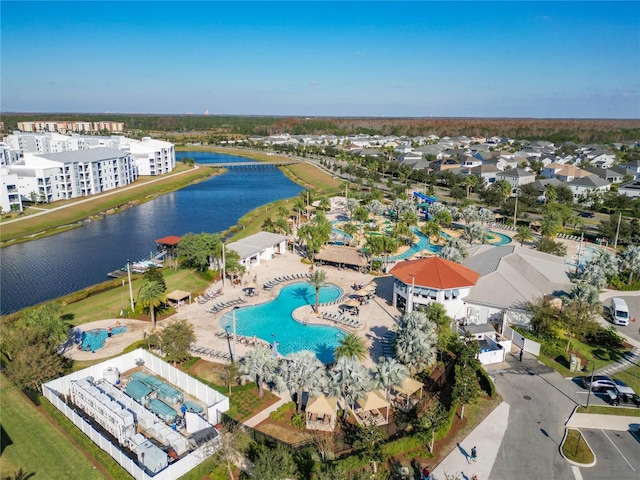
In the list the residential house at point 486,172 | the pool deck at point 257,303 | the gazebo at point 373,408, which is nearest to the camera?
the gazebo at point 373,408

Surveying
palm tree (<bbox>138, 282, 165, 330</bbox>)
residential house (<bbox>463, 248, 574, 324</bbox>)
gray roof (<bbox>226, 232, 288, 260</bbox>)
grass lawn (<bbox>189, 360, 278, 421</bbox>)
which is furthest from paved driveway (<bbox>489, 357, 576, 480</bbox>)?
gray roof (<bbox>226, 232, 288, 260</bbox>)

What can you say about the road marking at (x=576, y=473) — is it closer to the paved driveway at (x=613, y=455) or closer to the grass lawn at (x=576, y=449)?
A: the paved driveway at (x=613, y=455)

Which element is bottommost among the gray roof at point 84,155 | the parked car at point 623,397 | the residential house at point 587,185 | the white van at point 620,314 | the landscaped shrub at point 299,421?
the landscaped shrub at point 299,421

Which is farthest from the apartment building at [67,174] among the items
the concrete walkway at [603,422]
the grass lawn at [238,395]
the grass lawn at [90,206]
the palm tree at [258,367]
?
the concrete walkway at [603,422]

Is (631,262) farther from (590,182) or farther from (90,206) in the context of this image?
(90,206)

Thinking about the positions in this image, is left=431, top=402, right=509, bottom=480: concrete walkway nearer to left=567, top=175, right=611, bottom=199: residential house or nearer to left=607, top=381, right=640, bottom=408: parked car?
left=607, top=381, right=640, bottom=408: parked car

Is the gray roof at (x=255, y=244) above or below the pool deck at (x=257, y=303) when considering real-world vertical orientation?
above

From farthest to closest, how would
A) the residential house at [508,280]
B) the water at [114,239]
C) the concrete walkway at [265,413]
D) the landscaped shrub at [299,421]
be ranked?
the water at [114,239] < the residential house at [508,280] < the concrete walkway at [265,413] < the landscaped shrub at [299,421]
